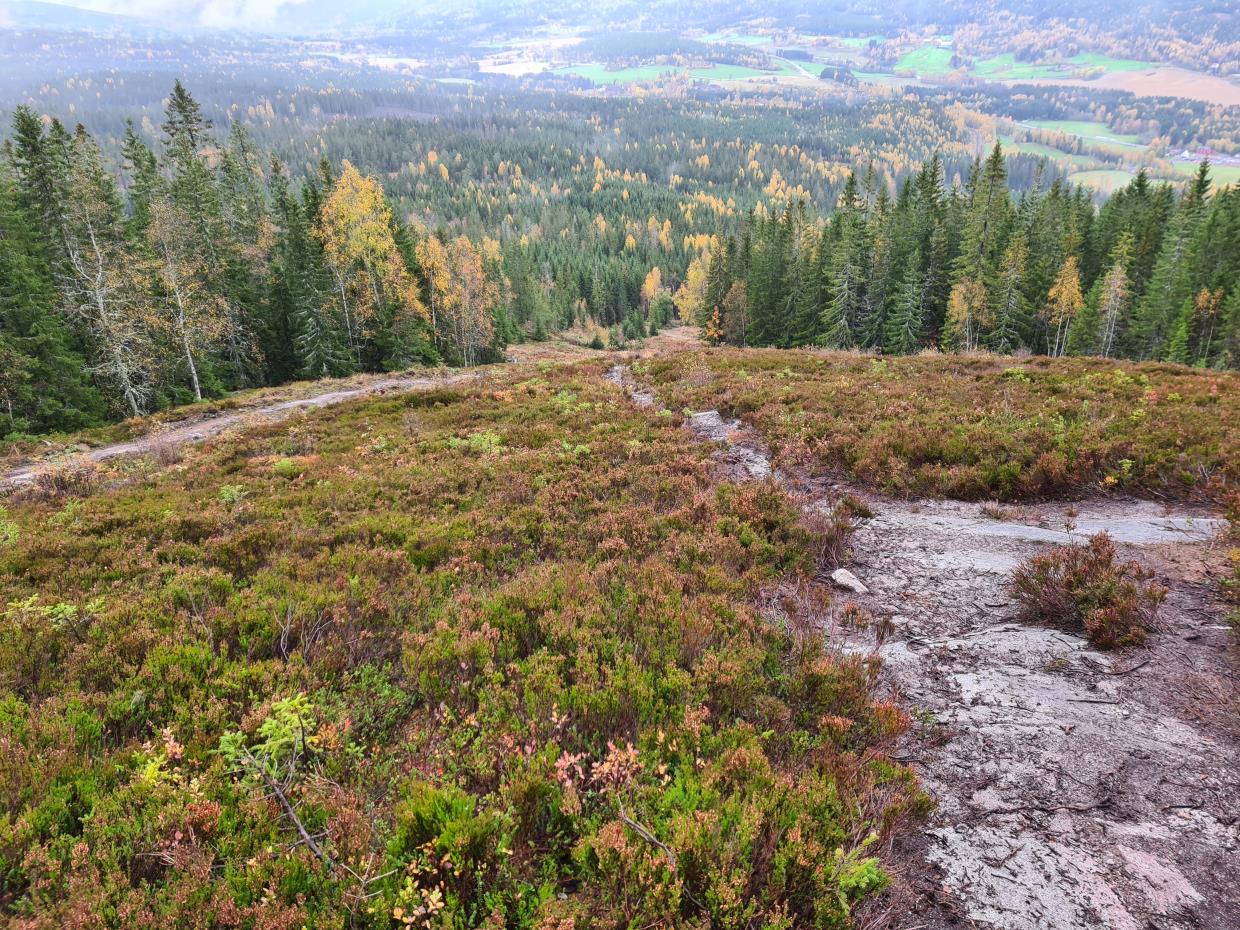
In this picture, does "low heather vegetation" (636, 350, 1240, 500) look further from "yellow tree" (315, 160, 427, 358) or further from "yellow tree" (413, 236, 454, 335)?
"yellow tree" (413, 236, 454, 335)

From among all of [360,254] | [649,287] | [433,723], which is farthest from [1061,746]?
[649,287]

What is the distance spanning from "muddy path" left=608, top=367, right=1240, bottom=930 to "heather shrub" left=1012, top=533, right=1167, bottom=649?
0.20 meters

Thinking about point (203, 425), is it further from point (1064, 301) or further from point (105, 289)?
point (1064, 301)

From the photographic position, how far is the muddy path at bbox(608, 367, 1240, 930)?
12.3 ft

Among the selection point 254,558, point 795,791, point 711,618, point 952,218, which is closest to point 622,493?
point 711,618

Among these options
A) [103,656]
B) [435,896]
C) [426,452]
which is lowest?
[426,452]

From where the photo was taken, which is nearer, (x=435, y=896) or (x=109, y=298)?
(x=435, y=896)

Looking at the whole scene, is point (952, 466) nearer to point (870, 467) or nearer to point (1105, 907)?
point (870, 467)

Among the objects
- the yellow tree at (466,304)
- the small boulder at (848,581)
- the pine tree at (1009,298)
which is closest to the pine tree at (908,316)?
the pine tree at (1009,298)

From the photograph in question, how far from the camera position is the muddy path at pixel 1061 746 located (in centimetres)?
376

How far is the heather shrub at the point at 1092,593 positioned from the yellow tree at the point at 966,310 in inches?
1967

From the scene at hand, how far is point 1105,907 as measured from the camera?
143 inches

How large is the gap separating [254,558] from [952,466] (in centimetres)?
1287

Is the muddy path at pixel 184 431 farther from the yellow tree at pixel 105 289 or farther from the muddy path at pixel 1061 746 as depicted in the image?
the muddy path at pixel 1061 746
